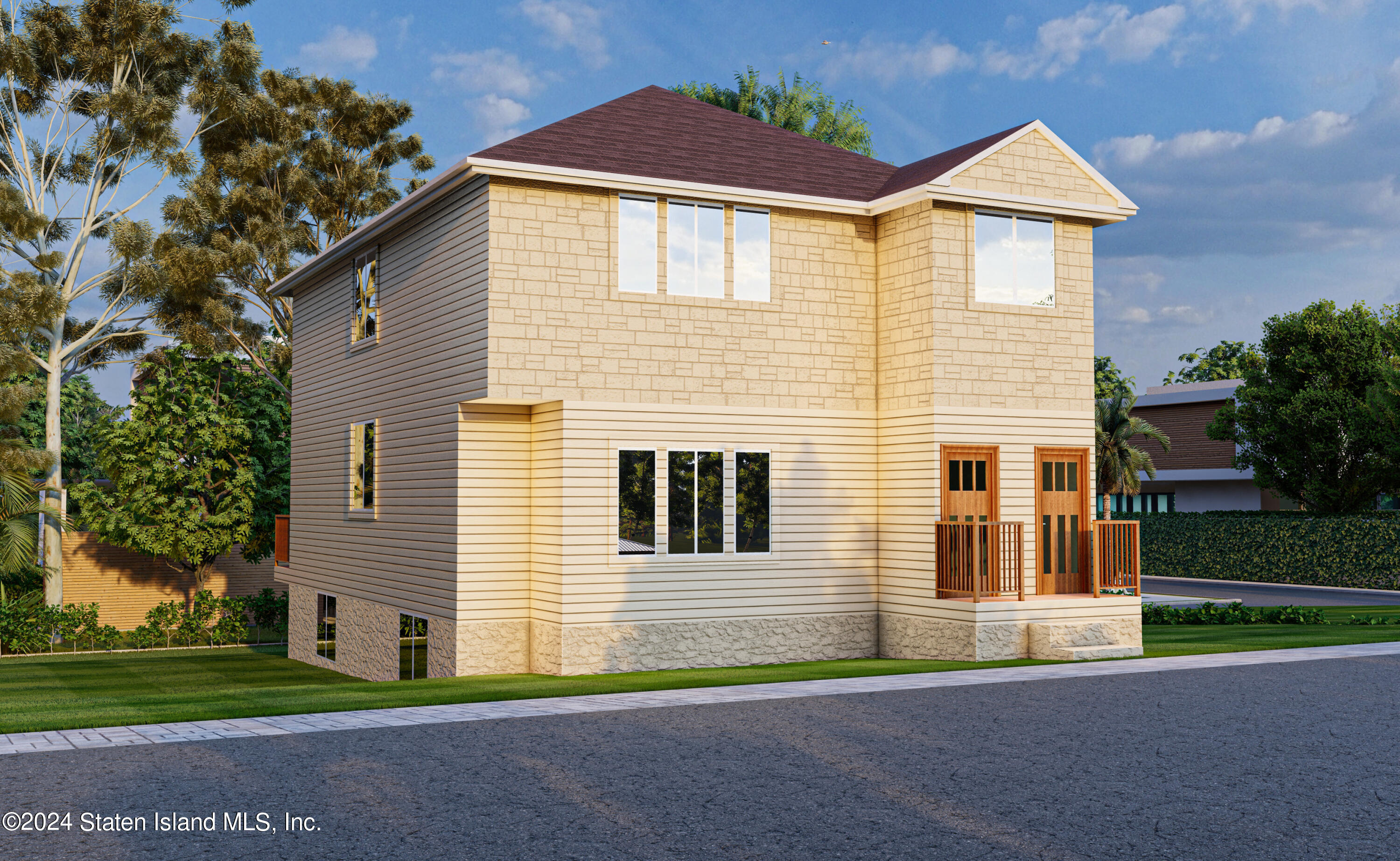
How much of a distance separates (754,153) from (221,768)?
38.9ft

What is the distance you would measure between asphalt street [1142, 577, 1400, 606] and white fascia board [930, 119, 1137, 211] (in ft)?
48.8

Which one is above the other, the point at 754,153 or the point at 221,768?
the point at 754,153

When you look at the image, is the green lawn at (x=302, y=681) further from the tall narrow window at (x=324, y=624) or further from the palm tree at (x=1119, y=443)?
the palm tree at (x=1119, y=443)

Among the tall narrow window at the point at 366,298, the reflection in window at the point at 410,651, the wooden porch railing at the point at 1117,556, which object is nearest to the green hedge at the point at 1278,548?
the wooden porch railing at the point at 1117,556

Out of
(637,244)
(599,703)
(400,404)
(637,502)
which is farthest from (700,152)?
(599,703)

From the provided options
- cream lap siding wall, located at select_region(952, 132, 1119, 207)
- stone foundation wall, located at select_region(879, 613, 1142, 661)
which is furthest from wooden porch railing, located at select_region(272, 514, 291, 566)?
cream lap siding wall, located at select_region(952, 132, 1119, 207)

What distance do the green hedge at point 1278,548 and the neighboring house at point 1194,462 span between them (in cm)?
477

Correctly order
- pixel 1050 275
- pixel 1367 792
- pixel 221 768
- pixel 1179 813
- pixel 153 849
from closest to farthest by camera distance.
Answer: pixel 153 849 < pixel 1179 813 < pixel 1367 792 < pixel 221 768 < pixel 1050 275

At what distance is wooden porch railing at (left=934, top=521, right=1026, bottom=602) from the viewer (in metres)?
15.8

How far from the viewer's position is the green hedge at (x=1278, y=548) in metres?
32.9

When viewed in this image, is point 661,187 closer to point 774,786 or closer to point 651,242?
A: point 651,242

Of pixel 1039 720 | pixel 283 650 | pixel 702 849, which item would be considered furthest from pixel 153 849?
pixel 283 650

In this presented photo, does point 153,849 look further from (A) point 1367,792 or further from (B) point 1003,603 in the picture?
(B) point 1003,603

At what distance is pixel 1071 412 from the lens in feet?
56.5
